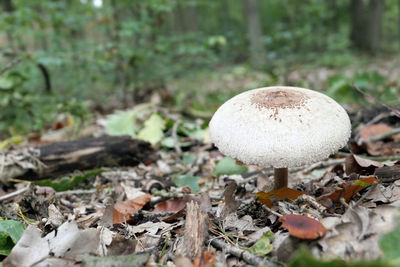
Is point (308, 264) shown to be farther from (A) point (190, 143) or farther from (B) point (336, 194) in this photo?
(A) point (190, 143)

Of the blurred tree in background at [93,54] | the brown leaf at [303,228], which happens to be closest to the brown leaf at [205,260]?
the brown leaf at [303,228]

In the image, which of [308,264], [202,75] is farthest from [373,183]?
[202,75]

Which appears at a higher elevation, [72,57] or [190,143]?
[72,57]

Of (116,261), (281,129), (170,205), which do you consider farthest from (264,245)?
(170,205)

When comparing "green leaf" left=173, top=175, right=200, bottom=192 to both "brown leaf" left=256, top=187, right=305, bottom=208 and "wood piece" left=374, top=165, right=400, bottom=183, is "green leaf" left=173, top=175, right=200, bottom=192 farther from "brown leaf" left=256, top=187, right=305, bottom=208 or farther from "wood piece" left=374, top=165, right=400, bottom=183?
"wood piece" left=374, top=165, right=400, bottom=183

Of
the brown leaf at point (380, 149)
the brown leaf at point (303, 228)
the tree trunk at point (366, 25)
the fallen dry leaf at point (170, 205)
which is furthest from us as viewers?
the tree trunk at point (366, 25)

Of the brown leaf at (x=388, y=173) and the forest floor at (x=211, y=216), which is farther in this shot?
the brown leaf at (x=388, y=173)

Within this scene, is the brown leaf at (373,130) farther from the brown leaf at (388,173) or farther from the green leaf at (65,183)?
the green leaf at (65,183)
